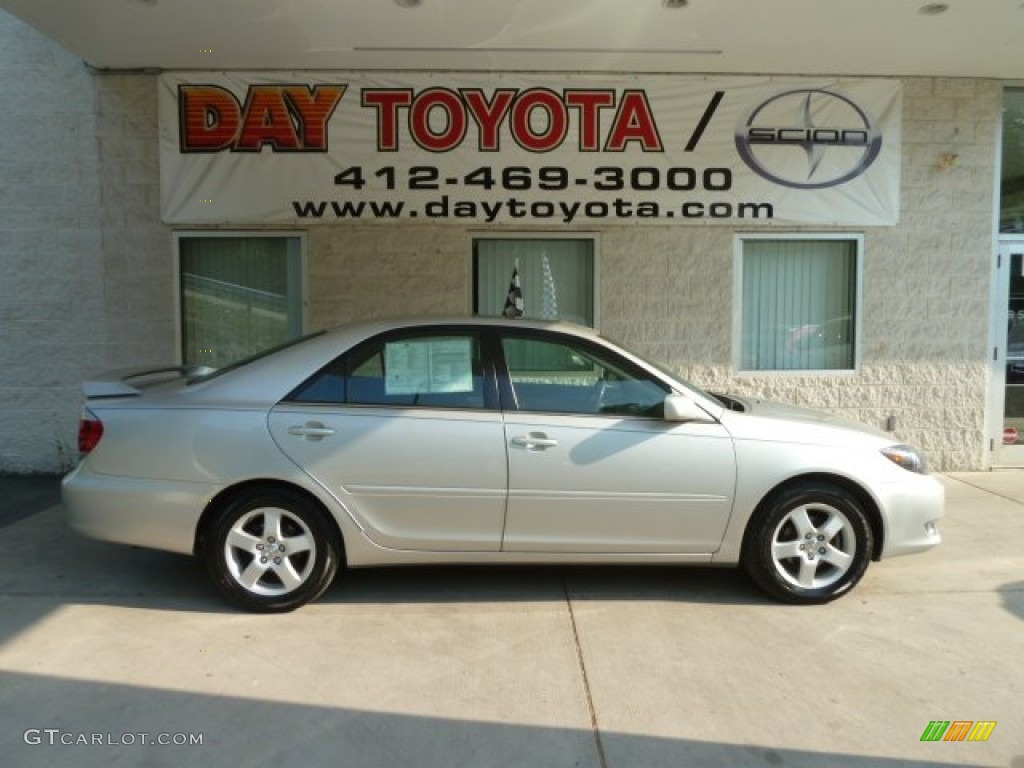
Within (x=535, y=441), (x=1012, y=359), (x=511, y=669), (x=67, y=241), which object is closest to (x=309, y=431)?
(x=535, y=441)

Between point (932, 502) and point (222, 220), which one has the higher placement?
point (222, 220)

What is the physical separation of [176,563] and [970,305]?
7236mm

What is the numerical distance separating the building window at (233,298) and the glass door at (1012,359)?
6721mm

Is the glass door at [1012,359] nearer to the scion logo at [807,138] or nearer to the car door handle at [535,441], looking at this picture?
the scion logo at [807,138]

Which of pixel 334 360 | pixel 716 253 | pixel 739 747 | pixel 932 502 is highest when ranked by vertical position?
pixel 716 253

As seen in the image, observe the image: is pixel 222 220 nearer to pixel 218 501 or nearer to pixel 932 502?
pixel 218 501

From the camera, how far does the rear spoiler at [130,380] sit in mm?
4449

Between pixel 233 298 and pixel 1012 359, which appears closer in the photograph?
pixel 233 298

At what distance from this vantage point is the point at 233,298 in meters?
7.86

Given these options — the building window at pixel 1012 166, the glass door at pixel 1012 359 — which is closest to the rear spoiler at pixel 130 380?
the glass door at pixel 1012 359

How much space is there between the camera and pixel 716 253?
777 cm

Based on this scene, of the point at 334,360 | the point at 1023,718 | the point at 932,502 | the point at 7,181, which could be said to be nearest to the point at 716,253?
the point at 932,502

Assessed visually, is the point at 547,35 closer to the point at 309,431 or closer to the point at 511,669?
the point at 309,431

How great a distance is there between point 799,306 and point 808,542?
4.12 meters
